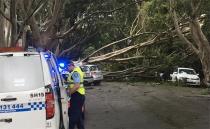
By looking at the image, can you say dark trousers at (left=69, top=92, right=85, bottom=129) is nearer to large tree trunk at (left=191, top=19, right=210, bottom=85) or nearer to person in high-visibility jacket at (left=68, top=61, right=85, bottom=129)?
person in high-visibility jacket at (left=68, top=61, right=85, bottom=129)

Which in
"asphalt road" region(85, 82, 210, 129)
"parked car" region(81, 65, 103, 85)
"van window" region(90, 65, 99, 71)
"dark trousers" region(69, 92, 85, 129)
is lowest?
"asphalt road" region(85, 82, 210, 129)

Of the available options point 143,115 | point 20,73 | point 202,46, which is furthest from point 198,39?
point 20,73

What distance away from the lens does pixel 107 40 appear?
42.9 meters

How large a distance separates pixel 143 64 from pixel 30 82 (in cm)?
2532

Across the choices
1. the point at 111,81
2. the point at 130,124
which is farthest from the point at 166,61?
the point at 130,124

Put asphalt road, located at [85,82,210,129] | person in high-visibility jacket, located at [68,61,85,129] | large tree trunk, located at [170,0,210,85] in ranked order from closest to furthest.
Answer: person in high-visibility jacket, located at [68,61,85,129], asphalt road, located at [85,82,210,129], large tree trunk, located at [170,0,210,85]

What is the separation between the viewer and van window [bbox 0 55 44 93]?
9.04 meters

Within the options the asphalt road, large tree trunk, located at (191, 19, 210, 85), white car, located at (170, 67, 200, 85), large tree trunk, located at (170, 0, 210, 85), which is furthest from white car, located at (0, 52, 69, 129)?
white car, located at (170, 67, 200, 85)

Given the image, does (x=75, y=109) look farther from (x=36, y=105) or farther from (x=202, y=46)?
(x=202, y=46)

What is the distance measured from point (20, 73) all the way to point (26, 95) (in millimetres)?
400

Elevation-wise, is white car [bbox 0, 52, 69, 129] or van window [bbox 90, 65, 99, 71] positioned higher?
van window [bbox 90, 65, 99, 71]

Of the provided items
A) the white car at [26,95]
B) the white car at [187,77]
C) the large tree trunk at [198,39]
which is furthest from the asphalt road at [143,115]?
the white car at [187,77]

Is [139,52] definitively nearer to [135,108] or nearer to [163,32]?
[163,32]

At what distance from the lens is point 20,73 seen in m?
9.09
